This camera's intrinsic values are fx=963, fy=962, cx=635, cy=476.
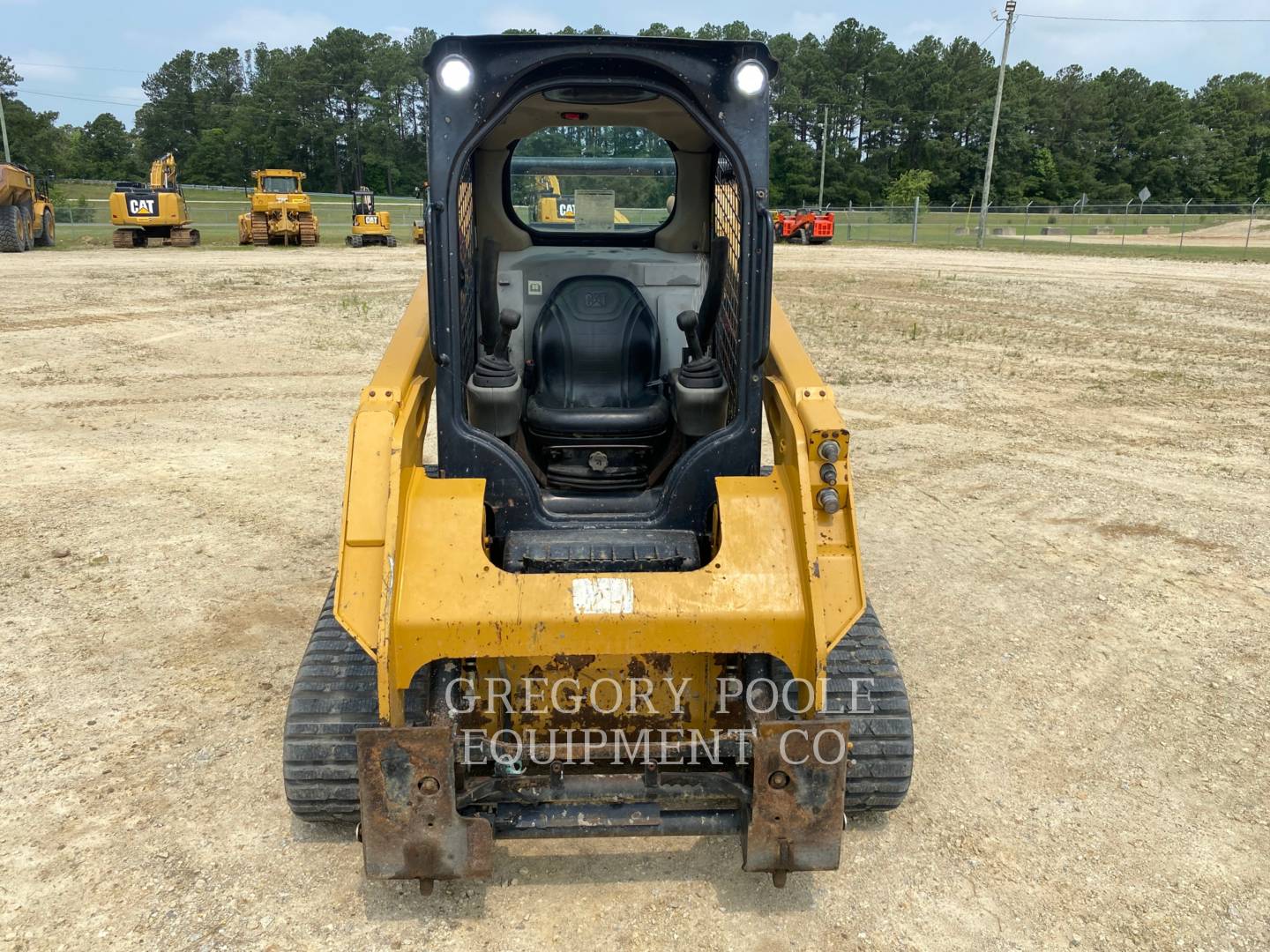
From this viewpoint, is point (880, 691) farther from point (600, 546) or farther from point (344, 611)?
point (344, 611)

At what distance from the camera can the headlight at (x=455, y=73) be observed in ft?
9.66

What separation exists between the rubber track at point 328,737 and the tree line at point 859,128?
6124cm

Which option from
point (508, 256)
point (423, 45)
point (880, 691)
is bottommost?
point (880, 691)

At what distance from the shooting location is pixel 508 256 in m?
4.42

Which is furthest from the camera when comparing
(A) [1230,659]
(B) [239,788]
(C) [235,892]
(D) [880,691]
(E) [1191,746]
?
(A) [1230,659]

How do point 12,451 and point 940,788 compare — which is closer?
point 940,788

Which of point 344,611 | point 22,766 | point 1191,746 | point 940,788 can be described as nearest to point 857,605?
point 940,788

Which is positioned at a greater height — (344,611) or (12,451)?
(344,611)

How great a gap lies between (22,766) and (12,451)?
500cm

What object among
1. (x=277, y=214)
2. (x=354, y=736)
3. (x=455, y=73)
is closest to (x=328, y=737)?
(x=354, y=736)

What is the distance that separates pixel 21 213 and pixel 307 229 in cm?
820

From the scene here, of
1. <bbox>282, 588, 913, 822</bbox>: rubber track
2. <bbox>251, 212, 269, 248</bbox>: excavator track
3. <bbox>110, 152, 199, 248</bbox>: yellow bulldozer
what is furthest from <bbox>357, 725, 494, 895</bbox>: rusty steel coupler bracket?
<bbox>251, 212, 269, 248</bbox>: excavator track

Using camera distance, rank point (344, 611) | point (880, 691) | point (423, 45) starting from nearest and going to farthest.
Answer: point (344, 611) < point (880, 691) < point (423, 45)

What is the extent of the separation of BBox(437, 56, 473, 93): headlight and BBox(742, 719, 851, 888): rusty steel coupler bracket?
2.11m
